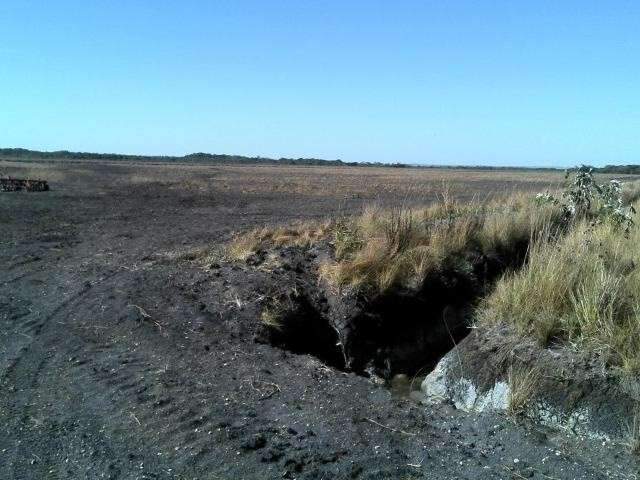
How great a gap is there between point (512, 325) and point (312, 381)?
215 cm

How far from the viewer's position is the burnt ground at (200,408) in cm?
411

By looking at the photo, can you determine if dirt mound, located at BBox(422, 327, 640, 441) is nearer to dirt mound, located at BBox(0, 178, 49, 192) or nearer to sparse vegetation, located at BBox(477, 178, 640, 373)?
sparse vegetation, located at BBox(477, 178, 640, 373)

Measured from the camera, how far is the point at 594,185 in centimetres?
1037

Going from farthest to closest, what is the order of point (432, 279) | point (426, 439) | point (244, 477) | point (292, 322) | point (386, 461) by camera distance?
point (432, 279) < point (292, 322) < point (426, 439) < point (386, 461) < point (244, 477)

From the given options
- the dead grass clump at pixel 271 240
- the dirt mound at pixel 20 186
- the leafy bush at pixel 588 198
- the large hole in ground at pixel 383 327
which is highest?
the leafy bush at pixel 588 198

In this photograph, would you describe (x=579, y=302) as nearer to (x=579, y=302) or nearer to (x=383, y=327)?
(x=579, y=302)

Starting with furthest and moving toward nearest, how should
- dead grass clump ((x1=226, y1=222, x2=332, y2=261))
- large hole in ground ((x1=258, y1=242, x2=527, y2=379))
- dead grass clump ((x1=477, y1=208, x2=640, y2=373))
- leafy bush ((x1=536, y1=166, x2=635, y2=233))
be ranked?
leafy bush ((x1=536, y1=166, x2=635, y2=233))
dead grass clump ((x1=226, y1=222, x2=332, y2=261))
large hole in ground ((x1=258, y1=242, x2=527, y2=379))
dead grass clump ((x1=477, y1=208, x2=640, y2=373))

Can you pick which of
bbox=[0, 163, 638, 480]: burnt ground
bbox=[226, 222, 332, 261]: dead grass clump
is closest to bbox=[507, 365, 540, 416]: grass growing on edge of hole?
bbox=[0, 163, 638, 480]: burnt ground

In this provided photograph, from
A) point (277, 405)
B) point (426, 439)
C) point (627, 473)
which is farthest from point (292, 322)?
point (627, 473)

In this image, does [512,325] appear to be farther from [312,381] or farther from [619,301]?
[312,381]

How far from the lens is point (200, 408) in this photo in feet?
15.6

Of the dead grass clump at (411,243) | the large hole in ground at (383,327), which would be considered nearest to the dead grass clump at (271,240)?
the dead grass clump at (411,243)

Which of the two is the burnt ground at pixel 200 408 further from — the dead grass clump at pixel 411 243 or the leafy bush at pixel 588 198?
the leafy bush at pixel 588 198

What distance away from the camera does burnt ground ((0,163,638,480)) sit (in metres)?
4.11
